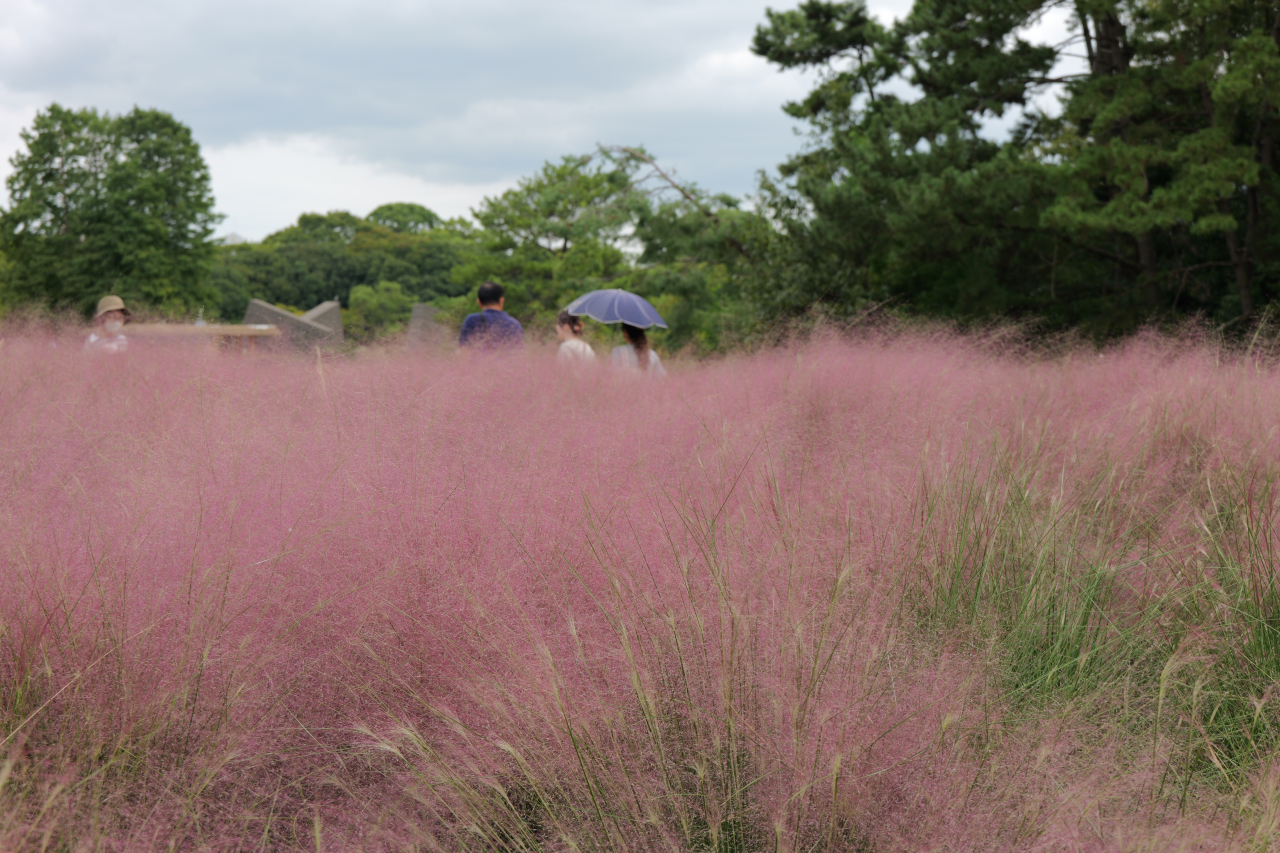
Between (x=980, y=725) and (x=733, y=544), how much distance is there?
697 mm

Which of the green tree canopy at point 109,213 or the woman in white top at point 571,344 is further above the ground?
the green tree canopy at point 109,213

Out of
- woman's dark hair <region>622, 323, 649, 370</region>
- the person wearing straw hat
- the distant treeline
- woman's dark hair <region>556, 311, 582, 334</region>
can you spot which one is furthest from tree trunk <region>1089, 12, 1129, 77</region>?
the person wearing straw hat

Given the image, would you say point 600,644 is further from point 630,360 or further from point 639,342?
point 639,342

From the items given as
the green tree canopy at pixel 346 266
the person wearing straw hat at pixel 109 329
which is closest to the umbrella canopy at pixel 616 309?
the person wearing straw hat at pixel 109 329

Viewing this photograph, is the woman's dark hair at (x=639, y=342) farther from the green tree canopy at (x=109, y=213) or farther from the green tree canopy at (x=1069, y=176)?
the green tree canopy at (x=109, y=213)

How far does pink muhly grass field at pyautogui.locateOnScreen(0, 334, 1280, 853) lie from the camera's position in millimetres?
1525

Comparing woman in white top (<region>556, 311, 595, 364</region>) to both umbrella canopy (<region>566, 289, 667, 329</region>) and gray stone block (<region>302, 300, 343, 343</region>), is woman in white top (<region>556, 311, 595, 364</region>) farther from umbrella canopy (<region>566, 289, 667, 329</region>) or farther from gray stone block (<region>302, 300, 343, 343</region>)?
gray stone block (<region>302, 300, 343, 343</region>)

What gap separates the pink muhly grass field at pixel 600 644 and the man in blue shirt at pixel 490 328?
2290 millimetres

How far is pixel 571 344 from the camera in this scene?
538 centimetres

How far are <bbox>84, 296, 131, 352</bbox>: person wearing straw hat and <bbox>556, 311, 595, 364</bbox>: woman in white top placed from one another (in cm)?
248

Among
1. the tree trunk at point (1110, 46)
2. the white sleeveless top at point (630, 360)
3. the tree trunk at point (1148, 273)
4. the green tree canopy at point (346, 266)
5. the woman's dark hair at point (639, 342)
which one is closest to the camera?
the white sleeveless top at point (630, 360)

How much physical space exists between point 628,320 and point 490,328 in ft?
3.36

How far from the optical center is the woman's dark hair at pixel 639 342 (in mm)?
5629

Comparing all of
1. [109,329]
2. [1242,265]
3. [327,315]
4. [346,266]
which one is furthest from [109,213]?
[346,266]
